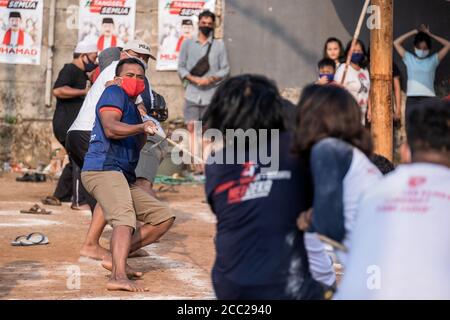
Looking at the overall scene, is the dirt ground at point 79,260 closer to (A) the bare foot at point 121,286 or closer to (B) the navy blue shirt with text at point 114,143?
(A) the bare foot at point 121,286

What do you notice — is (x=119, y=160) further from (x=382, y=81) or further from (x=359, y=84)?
(x=359, y=84)

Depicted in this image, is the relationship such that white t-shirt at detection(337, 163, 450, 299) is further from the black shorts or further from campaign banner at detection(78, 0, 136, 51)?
campaign banner at detection(78, 0, 136, 51)

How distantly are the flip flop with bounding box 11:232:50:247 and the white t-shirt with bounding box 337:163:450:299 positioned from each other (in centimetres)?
584

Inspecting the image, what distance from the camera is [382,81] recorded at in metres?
Result: 9.49

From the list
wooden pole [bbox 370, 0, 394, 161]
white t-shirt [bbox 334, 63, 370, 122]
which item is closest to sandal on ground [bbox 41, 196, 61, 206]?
white t-shirt [bbox 334, 63, 370, 122]

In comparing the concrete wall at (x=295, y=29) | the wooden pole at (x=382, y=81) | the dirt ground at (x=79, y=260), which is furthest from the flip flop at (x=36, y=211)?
the concrete wall at (x=295, y=29)

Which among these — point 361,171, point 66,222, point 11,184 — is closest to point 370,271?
point 361,171

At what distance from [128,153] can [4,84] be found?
26.7ft

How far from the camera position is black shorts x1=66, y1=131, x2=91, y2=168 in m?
8.96

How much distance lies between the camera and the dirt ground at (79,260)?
7.17m

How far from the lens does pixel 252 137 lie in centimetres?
439

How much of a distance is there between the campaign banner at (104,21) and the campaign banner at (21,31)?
68 cm

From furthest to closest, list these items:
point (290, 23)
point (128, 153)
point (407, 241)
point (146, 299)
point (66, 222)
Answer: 1. point (290, 23)
2. point (66, 222)
3. point (128, 153)
4. point (146, 299)
5. point (407, 241)

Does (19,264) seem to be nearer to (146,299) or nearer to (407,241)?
(146,299)
